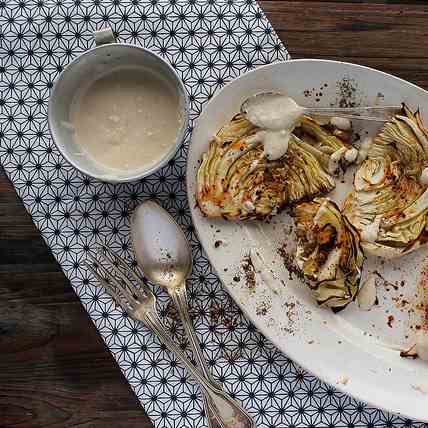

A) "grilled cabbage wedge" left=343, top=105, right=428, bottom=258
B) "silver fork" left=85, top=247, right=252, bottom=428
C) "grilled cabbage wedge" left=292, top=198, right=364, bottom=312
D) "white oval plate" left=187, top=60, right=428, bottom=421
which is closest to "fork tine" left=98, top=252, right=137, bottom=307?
"silver fork" left=85, top=247, right=252, bottom=428

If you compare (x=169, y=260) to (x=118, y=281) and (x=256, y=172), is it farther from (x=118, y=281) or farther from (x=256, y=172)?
(x=256, y=172)

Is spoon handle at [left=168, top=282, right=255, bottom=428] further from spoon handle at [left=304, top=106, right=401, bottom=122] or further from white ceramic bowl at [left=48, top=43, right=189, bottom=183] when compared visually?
spoon handle at [left=304, top=106, right=401, bottom=122]

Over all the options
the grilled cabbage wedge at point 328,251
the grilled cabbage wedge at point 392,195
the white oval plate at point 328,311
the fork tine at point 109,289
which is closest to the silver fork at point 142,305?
the fork tine at point 109,289

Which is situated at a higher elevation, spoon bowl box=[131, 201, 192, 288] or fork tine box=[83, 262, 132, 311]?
spoon bowl box=[131, 201, 192, 288]

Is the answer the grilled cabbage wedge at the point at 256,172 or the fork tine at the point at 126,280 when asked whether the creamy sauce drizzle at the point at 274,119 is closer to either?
the grilled cabbage wedge at the point at 256,172

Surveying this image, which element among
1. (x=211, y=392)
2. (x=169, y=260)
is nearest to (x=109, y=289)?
(x=169, y=260)

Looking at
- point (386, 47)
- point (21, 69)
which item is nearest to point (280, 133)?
point (386, 47)

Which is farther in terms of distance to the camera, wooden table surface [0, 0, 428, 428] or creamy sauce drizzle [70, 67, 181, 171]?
wooden table surface [0, 0, 428, 428]
